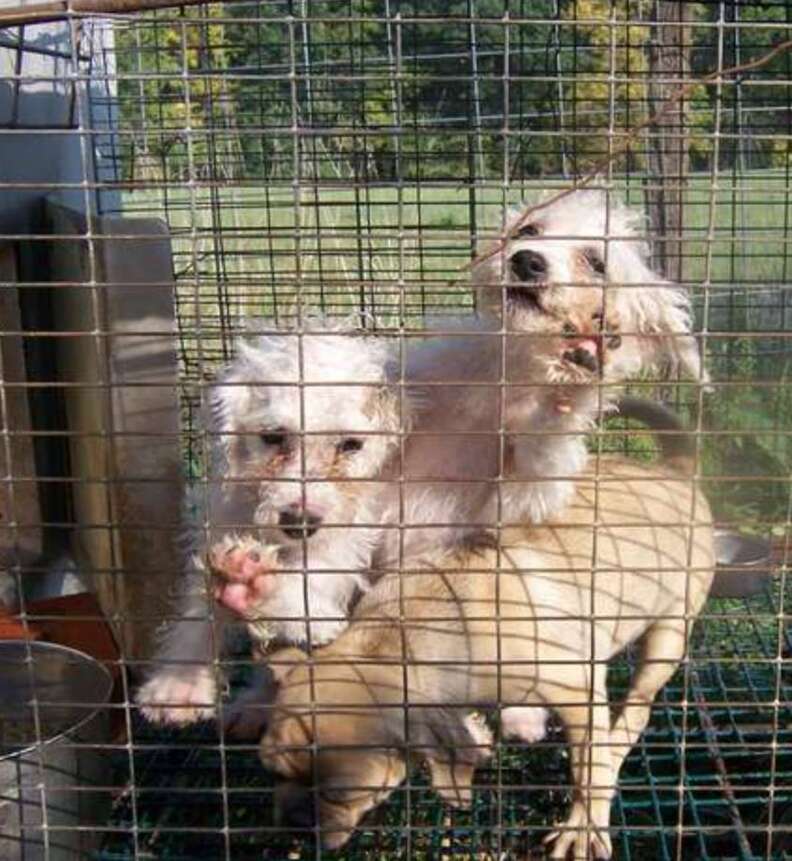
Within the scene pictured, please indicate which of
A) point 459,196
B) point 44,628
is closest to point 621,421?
point 44,628

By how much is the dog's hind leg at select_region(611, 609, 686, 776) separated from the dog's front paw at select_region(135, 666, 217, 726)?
2.95 ft

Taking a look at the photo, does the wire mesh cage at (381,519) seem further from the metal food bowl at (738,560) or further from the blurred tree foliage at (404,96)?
the blurred tree foliage at (404,96)

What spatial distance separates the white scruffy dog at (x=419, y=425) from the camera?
249 cm

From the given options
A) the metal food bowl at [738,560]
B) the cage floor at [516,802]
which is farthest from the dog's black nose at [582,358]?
the metal food bowl at [738,560]

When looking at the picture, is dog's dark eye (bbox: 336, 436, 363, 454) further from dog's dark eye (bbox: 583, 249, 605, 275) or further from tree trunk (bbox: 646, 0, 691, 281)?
tree trunk (bbox: 646, 0, 691, 281)

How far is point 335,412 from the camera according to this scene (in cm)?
268

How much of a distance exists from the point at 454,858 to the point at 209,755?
711 mm

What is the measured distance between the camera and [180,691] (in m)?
2.80

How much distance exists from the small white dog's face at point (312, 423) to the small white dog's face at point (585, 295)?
308 millimetres

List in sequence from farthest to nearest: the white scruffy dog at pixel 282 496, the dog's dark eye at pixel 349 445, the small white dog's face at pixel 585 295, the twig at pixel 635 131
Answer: the dog's dark eye at pixel 349 445 → the white scruffy dog at pixel 282 496 → the small white dog's face at pixel 585 295 → the twig at pixel 635 131

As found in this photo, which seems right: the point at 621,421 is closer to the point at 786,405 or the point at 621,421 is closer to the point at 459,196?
the point at 786,405

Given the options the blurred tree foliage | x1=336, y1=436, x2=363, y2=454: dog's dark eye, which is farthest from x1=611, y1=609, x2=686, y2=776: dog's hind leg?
the blurred tree foliage

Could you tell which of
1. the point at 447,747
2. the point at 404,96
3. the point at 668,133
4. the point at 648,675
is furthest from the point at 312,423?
the point at 668,133

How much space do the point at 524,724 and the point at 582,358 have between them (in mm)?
932
